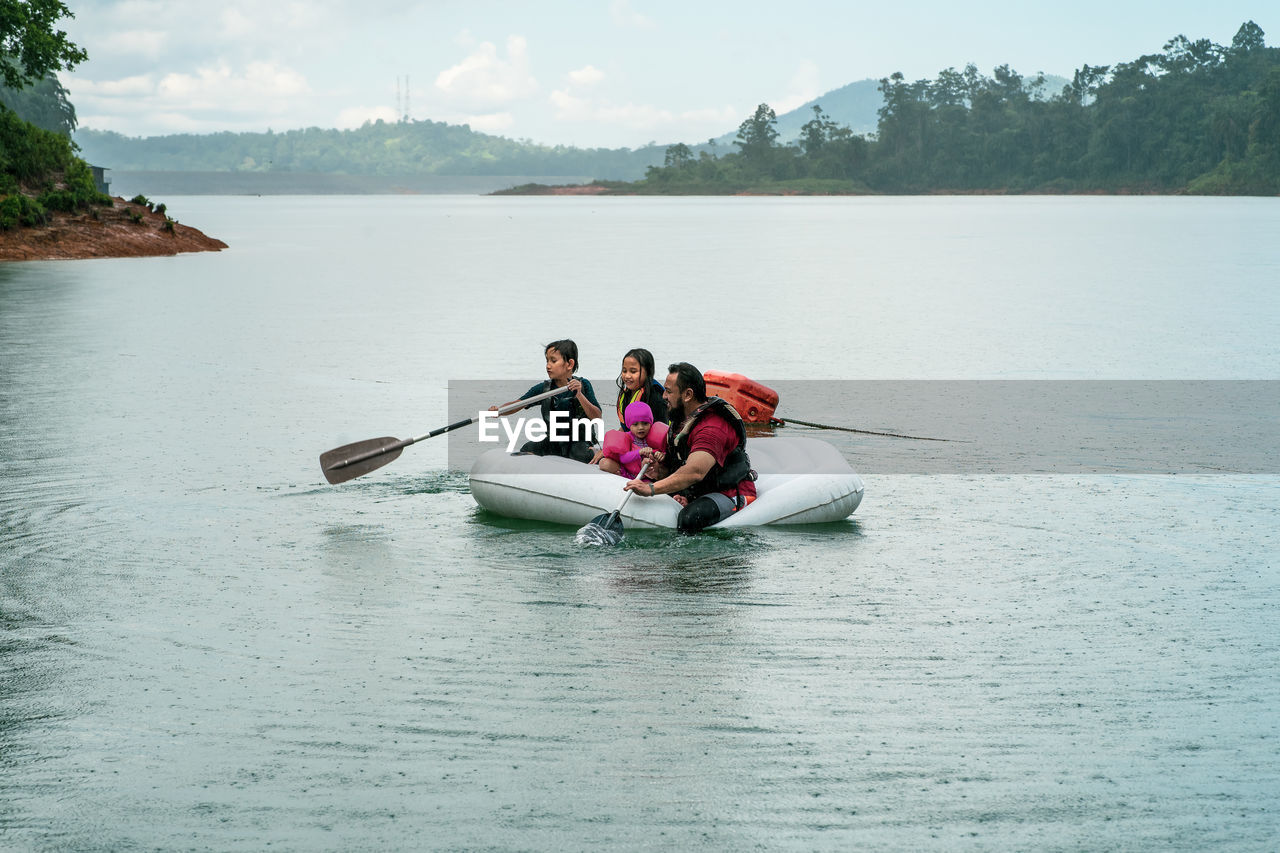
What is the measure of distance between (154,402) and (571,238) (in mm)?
51592

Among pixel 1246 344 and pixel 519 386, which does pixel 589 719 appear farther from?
pixel 1246 344

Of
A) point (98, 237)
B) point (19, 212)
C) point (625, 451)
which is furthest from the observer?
point (98, 237)

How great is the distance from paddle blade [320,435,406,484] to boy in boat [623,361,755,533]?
2303mm

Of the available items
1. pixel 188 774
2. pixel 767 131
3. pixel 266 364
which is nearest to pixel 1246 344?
pixel 266 364

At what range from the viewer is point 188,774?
5.20 metres

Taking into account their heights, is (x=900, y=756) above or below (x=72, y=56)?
below

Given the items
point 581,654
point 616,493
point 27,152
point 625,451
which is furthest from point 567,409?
point 27,152

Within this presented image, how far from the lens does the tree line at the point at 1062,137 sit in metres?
126

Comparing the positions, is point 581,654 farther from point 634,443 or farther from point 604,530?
point 634,443

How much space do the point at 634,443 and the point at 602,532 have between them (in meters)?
0.98

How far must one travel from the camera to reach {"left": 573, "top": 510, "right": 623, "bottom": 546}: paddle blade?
28.0ft

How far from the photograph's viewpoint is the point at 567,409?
9.81m

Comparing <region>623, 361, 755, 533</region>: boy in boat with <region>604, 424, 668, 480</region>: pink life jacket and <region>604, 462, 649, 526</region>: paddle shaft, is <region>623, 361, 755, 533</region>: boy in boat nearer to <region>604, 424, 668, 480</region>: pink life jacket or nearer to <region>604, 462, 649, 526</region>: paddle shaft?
<region>604, 462, 649, 526</region>: paddle shaft

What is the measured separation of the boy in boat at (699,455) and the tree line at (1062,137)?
398 feet
